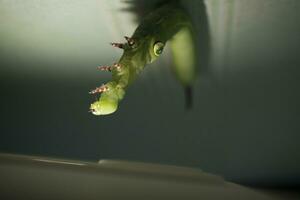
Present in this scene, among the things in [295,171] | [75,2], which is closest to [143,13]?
[75,2]

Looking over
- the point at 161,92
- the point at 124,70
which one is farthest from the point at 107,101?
the point at 161,92

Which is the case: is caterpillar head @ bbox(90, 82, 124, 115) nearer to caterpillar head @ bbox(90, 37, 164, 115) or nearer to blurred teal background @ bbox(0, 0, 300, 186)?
caterpillar head @ bbox(90, 37, 164, 115)

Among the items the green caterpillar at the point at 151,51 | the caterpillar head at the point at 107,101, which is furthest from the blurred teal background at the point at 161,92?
the caterpillar head at the point at 107,101

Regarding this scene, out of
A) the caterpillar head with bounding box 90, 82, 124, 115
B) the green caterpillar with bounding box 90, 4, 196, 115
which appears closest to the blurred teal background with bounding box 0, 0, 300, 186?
the green caterpillar with bounding box 90, 4, 196, 115

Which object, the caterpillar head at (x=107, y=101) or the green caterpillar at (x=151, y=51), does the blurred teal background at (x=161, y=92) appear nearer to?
the green caterpillar at (x=151, y=51)

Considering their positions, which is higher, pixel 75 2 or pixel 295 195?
pixel 75 2

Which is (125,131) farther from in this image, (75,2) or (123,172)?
(75,2)
